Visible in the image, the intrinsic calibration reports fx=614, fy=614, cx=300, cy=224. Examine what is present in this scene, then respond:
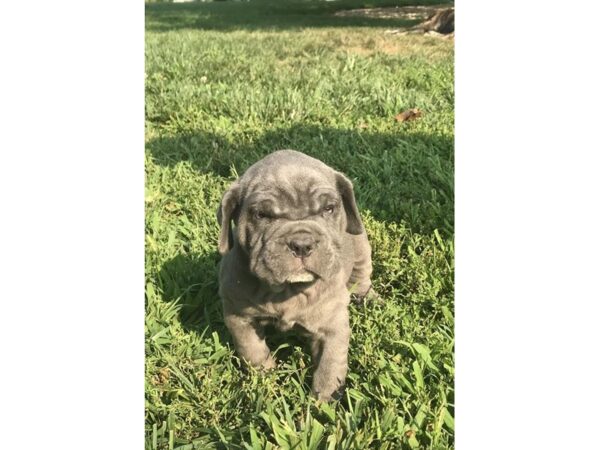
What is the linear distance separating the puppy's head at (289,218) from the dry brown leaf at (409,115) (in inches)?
40.3

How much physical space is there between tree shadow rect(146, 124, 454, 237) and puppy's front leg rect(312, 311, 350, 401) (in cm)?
65

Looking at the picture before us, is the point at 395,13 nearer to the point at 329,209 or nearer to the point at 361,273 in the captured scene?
the point at 329,209

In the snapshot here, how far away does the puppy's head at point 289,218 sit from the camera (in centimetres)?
194

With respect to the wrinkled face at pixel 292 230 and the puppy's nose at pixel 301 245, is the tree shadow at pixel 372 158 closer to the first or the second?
the wrinkled face at pixel 292 230

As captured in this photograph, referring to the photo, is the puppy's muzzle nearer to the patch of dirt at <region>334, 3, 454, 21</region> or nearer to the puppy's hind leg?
the puppy's hind leg

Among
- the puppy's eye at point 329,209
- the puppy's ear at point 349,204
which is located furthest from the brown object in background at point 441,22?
the puppy's eye at point 329,209

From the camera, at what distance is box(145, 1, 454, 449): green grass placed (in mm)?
2080

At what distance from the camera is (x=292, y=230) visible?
1.96m

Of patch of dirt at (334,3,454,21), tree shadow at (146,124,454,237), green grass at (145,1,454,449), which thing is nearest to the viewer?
green grass at (145,1,454,449)

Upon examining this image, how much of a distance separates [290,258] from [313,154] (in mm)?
1337

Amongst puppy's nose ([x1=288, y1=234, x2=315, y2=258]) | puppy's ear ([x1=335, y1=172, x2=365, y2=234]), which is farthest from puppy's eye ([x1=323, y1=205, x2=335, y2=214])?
puppy's nose ([x1=288, y1=234, x2=315, y2=258])
